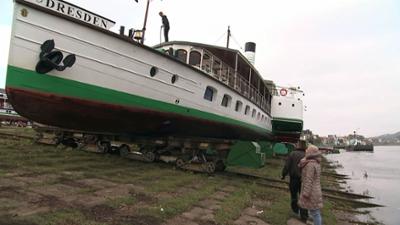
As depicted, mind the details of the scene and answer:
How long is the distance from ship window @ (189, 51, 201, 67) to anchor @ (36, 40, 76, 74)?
5666mm

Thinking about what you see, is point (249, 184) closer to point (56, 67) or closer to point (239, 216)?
point (239, 216)

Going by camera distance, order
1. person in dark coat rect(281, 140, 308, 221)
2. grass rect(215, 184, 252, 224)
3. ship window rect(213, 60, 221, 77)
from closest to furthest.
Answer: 1. grass rect(215, 184, 252, 224)
2. person in dark coat rect(281, 140, 308, 221)
3. ship window rect(213, 60, 221, 77)

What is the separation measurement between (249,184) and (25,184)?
6.67 metres

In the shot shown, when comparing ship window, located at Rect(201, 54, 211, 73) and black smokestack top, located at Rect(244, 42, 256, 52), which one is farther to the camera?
black smokestack top, located at Rect(244, 42, 256, 52)

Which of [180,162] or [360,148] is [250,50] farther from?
[360,148]

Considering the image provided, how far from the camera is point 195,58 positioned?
47.6 feet

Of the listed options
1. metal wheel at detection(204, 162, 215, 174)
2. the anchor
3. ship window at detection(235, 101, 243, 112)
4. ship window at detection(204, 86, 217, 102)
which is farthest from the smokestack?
the anchor

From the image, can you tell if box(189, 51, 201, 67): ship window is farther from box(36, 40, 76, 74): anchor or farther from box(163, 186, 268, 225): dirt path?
box(163, 186, 268, 225): dirt path

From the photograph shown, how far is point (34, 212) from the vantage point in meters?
6.05

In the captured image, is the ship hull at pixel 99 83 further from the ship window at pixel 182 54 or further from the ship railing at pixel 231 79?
the ship window at pixel 182 54

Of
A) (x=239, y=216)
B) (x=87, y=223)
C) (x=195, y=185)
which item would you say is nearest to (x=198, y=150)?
(x=195, y=185)

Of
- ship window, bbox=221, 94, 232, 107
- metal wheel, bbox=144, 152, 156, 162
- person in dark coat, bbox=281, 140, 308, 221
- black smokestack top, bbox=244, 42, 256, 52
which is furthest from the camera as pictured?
black smokestack top, bbox=244, 42, 256, 52

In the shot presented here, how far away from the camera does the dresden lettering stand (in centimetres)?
961

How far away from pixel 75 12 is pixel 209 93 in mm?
6128
